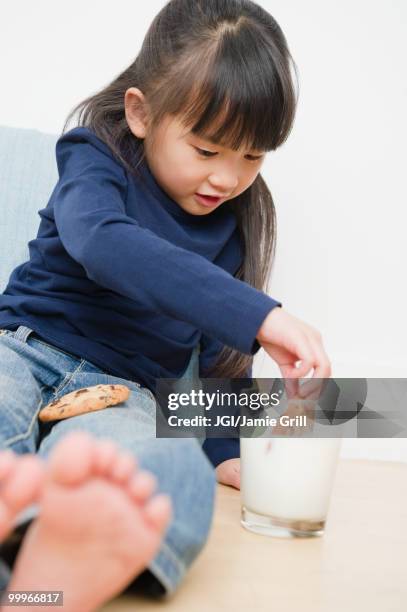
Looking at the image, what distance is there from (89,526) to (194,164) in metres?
0.60

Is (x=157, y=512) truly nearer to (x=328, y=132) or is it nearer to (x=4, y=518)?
(x=4, y=518)

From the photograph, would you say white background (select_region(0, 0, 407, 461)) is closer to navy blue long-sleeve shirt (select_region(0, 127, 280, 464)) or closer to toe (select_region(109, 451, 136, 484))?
navy blue long-sleeve shirt (select_region(0, 127, 280, 464))

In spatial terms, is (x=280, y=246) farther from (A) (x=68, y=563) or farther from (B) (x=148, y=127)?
(A) (x=68, y=563)

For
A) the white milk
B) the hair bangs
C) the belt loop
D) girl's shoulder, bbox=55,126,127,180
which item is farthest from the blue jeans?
the hair bangs

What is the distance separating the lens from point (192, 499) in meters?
0.61

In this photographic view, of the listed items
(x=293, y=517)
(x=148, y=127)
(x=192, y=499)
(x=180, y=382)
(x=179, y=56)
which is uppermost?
(x=179, y=56)

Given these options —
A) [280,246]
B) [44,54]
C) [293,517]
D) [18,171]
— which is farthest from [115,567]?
[44,54]

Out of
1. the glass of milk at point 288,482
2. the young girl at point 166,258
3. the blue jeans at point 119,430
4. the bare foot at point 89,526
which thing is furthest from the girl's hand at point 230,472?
the bare foot at point 89,526

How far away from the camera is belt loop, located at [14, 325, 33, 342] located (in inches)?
39.2

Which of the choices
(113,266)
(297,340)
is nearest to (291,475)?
(297,340)

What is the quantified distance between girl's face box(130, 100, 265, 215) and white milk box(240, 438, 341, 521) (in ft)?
1.21

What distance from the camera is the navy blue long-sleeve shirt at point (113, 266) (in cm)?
78

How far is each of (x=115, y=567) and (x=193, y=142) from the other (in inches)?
23.6

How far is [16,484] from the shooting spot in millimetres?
463
